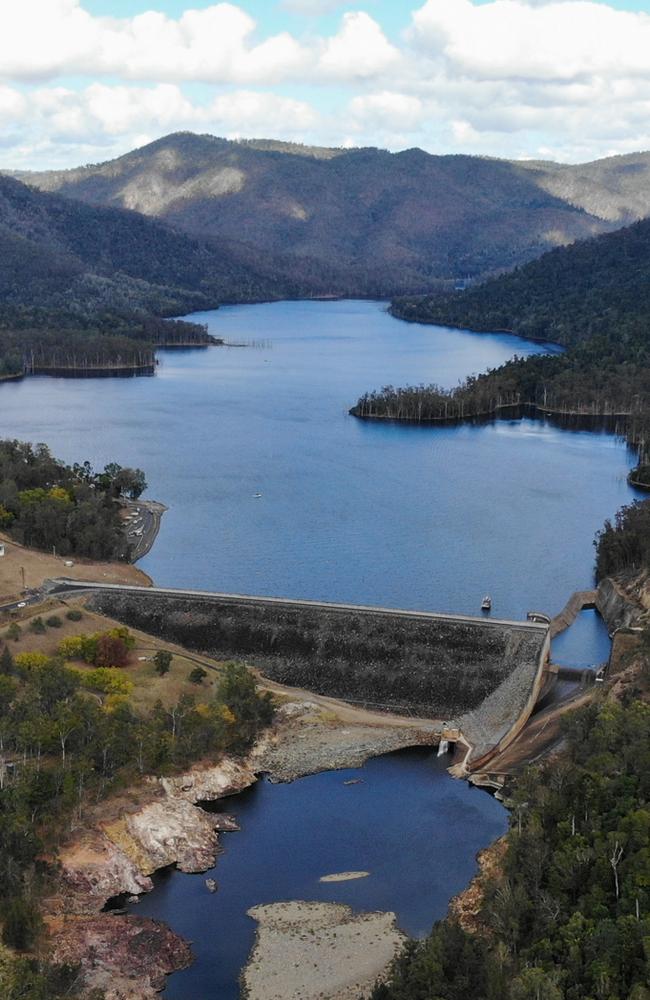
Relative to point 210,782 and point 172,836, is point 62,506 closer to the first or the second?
point 210,782

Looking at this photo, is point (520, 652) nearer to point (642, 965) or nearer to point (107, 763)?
point (107, 763)

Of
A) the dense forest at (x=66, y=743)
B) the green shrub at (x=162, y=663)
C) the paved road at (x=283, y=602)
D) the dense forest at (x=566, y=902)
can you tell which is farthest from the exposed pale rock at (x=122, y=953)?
the paved road at (x=283, y=602)

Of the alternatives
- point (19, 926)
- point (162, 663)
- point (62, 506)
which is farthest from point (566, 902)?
point (62, 506)

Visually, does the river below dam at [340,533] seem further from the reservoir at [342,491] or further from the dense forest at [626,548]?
the dense forest at [626,548]

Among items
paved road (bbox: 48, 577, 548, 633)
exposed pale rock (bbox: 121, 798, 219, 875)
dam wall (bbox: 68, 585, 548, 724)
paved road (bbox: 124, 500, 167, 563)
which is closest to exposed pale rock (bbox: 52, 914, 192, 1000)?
exposed pale rock (bbox: 121, 798, 219, 875)

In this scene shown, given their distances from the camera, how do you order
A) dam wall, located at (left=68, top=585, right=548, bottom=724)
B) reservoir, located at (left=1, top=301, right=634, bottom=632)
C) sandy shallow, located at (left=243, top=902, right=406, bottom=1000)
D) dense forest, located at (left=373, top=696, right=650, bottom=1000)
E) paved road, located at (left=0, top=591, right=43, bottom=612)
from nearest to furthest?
1. dense forest, located at (left=373, top=696, right=650, bottom=1000)
2. sandy shallow, located at (left=243, top=902, right=406, bottom=1000)
3. dam wall, located at (left=68, top=585, right=548, bottom=724)
4. paved road, located at (left=0, top=591, right=43, bottom=612)
5. reservoir, located at (left=1, top=301, right=634, bottom=632)

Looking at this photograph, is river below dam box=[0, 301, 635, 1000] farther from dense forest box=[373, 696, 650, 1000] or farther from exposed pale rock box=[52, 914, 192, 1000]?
dense forest box=[373, 696, 650, 1000]
